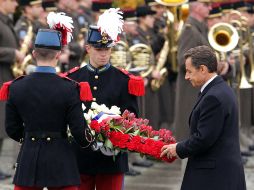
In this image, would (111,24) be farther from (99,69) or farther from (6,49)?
(6,49)

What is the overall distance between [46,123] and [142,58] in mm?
6355

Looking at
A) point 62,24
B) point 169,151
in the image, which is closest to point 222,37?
point 62,24

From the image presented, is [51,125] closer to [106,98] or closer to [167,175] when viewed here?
[106,98]

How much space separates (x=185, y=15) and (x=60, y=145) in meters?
7.52

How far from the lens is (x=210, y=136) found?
6012 mm

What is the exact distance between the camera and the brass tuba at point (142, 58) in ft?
40.1

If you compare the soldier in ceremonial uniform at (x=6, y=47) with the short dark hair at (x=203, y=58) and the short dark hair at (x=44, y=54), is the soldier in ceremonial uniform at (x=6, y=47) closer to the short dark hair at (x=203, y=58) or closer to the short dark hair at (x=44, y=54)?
the short dark hair at (x=44, y=54)

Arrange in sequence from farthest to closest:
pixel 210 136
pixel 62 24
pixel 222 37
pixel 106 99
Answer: pixel 222 37, pixel 106 99, pixel 62 24, pixel 210 136

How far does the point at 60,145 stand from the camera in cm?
617

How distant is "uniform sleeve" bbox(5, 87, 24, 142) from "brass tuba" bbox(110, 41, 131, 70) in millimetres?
5390

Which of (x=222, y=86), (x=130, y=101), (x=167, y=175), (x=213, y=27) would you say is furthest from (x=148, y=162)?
(x=222, y=86)

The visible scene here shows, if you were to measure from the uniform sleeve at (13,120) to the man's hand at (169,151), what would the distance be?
3.18ft

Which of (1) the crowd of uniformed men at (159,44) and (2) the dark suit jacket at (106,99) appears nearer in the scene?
(2) the dark suit jacket at (106,99)

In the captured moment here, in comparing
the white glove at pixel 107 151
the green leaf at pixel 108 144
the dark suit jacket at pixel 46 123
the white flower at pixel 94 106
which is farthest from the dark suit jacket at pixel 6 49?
the dark suit jacket at pixel 46 123
